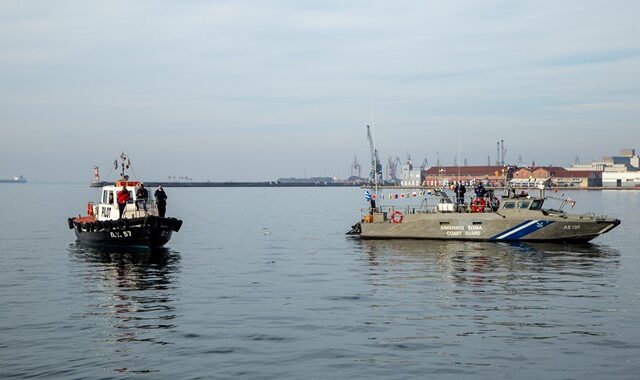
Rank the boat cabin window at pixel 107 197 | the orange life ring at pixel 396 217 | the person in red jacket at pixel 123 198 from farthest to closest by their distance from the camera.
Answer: the orange life ring at pixel 396 217 < the boat cabin window at pixel 107 197 < the person in red jacket at pixel 123 198

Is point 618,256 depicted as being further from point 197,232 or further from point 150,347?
point 197,232

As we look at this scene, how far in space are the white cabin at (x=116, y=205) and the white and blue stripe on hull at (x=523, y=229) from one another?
71.3 ft

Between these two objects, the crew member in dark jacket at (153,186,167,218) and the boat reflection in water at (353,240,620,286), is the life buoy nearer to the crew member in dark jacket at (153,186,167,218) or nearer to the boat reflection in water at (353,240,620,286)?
the boat reflection in water at (353,240,620,286)

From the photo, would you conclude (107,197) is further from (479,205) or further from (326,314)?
(326,314)

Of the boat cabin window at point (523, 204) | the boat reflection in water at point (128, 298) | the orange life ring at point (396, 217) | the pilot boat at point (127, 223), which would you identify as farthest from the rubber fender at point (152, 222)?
the boat cabin window at point (523, 204)

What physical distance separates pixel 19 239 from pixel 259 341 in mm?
41787

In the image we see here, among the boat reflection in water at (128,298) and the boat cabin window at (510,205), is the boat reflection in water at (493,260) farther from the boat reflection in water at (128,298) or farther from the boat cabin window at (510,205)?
the boat reflection in water at (128,298)

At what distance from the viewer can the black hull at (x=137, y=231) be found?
44.8 metres

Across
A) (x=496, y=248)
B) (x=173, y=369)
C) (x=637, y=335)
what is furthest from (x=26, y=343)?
(x=496, y=248)

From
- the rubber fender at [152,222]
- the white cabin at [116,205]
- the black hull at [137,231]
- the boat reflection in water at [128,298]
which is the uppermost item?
the white cabin at [116,205]

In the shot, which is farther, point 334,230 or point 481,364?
point 334,230

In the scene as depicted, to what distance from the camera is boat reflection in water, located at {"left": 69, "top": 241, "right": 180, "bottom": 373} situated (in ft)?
66.4

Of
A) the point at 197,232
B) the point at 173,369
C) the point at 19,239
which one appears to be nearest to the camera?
the point at 173,369

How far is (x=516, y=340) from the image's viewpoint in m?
20.4
